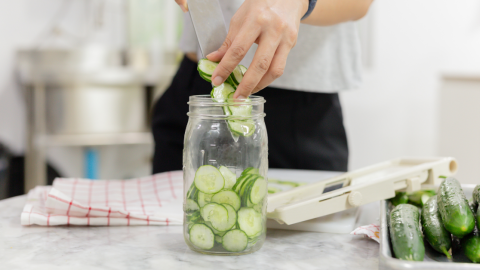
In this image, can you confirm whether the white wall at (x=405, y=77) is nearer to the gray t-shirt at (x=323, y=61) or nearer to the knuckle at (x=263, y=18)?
the gray t-shirt at (x=323, y=61)

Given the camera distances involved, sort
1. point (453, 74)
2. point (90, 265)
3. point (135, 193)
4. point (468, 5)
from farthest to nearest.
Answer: point (468, 5), point (453, 74), point (135, 193), point (90, 265)

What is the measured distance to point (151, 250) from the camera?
70 centimetres

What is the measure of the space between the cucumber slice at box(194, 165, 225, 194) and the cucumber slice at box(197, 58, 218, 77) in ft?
0.48

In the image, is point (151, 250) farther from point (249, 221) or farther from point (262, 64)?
point (262, 64)

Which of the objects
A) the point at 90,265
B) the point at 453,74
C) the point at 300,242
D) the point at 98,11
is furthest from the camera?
the point at 98,11

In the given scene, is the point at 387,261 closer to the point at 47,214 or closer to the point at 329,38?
the point at 47,214

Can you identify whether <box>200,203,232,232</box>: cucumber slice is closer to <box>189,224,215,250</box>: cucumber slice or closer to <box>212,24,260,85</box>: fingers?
<box>189,224,215,250</box>: cucumber slice

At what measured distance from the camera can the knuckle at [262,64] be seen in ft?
2.21

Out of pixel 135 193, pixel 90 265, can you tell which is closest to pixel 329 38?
pixel 135 193

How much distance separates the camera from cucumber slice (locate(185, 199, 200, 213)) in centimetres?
66

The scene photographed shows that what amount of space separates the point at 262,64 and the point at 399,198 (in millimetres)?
386

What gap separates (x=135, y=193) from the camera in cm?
105

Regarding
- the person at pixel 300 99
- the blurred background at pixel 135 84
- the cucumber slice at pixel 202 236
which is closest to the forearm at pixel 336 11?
the person at pixel 300 99

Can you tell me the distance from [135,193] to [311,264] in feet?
1.72
